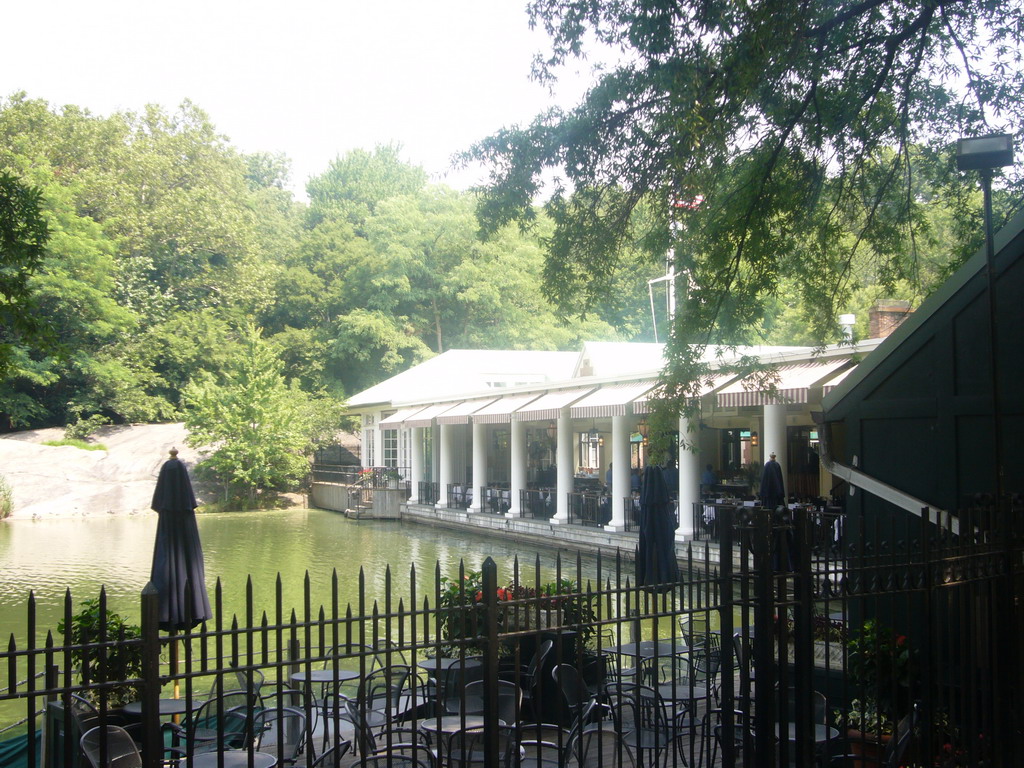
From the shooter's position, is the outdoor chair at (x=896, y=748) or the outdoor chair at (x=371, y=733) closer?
the outdoor chair at (x=371, y=733)

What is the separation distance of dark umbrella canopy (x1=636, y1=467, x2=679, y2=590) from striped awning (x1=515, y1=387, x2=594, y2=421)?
1247 cm

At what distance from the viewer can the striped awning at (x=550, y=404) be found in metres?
22.7

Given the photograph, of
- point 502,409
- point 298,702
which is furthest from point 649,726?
point 502,409

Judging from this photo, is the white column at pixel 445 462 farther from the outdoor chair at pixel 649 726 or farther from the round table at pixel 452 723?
the round table at pixel 452 723

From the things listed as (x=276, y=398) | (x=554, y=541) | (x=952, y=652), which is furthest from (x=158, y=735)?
(x=276, y=398)

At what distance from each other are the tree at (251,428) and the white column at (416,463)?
204 inches

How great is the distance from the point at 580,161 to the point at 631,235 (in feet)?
3.93

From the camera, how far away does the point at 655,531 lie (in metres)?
9.49

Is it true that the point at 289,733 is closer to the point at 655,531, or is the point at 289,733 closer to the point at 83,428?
the point at 655,531

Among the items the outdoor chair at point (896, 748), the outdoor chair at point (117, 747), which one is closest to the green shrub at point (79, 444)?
the outdoor chair at point (117, 747)

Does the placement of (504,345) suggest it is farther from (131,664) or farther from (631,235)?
(131,664)

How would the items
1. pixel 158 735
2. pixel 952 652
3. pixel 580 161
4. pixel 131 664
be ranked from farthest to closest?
pixel 580 161 < pixel 131 664 < pixel 952 652 < pixel 158 735

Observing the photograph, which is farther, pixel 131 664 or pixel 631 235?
pixel 631 235

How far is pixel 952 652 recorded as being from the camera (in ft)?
15.5
